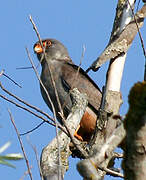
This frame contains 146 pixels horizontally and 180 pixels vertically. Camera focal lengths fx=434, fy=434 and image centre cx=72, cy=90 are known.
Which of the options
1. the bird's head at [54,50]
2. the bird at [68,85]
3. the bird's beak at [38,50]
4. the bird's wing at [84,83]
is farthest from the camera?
the bird's head at [54,50]

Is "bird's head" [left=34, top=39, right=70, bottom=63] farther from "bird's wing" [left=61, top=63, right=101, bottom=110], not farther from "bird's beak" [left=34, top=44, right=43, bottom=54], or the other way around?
"bird's wing" [left=61, top=63, right=101, bottom=110]

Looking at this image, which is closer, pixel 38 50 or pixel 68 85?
pixel 68 85

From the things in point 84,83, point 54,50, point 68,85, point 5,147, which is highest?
point 54,50

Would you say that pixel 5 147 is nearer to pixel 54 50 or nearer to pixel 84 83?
pixel 84 83

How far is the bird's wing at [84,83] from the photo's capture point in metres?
9.02

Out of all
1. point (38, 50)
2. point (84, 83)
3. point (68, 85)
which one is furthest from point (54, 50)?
point (68, 85)

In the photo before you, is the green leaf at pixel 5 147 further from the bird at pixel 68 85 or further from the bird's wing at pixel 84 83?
the bird's wing at pixel 84 83

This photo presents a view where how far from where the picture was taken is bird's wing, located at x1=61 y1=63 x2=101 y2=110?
29.6 feet

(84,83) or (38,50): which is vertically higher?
(38,50)

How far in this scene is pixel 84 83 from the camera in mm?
9258

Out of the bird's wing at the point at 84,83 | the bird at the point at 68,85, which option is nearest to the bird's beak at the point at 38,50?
the bird at the point at 68,85

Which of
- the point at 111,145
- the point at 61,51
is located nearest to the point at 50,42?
the point at 61,51

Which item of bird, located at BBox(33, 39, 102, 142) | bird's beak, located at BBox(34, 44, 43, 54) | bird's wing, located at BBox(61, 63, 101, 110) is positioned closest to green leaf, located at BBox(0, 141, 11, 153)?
bird, located at BBox(33, 39, 102, 142)

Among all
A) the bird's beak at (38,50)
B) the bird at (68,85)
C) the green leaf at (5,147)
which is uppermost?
the bird's beak at (38,50)
